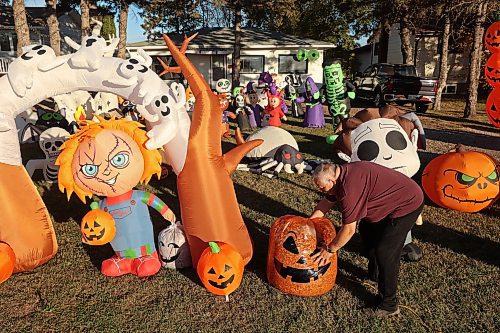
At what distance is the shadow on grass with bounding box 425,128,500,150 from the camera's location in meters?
10.9

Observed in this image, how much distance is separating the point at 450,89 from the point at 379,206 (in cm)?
2555

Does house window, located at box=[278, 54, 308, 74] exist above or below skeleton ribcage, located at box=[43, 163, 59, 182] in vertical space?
above

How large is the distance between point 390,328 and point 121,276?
270 cm

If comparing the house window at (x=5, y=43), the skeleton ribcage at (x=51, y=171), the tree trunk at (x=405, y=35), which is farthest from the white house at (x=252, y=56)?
the skeleton ribcage at (x=51, y=171)

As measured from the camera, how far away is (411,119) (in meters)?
5.71

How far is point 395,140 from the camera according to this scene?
4.75 metres

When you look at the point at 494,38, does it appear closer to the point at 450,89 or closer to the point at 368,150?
the point at 368,150

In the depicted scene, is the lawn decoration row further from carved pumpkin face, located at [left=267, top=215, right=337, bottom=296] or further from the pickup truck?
carved pumpkin face, located at [left=267, top=215, right=337, bottom=296]

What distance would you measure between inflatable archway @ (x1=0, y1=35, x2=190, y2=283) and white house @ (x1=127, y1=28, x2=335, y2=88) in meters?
20.9

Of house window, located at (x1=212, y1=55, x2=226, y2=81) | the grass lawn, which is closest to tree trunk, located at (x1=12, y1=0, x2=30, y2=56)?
the grass lawn

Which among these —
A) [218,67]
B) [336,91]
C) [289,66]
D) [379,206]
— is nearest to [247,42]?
[218,67]

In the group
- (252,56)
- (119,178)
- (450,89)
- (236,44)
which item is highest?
(236,44)

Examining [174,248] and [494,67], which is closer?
[174,248]

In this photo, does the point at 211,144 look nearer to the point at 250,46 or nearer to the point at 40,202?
the point at 40,202
